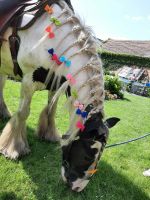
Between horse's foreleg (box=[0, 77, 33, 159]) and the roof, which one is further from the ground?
horse's foreleg (box=[0, 77, 33, 159])

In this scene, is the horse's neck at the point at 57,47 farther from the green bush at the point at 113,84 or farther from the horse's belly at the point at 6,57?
the green bush at the point at 113,84

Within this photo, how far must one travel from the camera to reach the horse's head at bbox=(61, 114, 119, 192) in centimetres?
254

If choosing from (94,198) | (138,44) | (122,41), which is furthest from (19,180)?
(122,41)

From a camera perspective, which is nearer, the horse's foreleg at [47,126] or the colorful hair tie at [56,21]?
the colorful hair tie at [56,21]

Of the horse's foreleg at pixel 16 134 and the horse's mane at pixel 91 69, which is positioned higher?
the horse's mane at pixel 91 69

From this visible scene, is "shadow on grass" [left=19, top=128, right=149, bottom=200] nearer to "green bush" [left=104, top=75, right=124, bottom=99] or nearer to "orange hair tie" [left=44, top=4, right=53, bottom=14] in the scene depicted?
"orange hair tie" [left=44, top=4, right=53, bottom=14]

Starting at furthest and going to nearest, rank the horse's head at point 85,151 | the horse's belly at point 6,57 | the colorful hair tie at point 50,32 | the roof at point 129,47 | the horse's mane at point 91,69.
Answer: the roof at point 129,47, the horse's belly at point 6,57, the colorful hair tie at point 50,32, the horse's mane at point 91,69, the horse's head at point 85,151

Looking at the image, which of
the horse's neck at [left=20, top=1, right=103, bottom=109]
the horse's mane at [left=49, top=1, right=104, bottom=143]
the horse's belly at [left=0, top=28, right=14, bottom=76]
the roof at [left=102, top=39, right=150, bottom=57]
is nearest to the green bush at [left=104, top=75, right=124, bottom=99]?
the horse's belly at [left=0, top=28, right=14, bottom=76]

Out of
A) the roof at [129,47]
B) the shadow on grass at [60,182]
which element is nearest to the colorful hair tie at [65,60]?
the shadow on grass at [60,182]

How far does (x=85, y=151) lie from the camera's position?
101 inches

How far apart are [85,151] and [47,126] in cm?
177

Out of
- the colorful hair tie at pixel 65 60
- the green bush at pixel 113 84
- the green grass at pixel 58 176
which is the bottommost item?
the green bush at pixel 113 84

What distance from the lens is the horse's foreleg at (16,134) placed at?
11.5ft

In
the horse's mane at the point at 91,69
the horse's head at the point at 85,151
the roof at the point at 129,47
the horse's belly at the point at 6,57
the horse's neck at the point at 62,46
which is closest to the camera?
the horse's head at the point at 85,151
